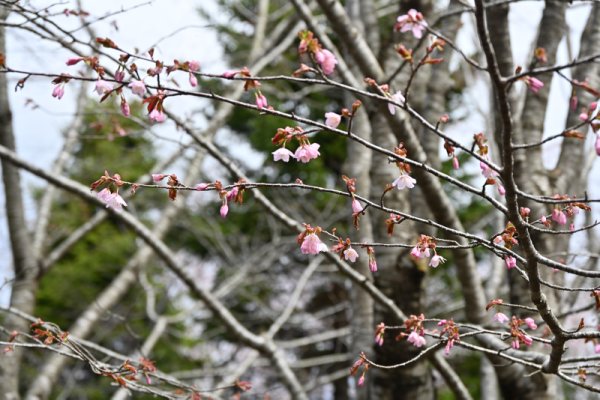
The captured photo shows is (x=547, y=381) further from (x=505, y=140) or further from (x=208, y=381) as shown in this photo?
(x=208, y=381)

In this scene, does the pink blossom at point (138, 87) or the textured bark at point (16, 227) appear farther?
the textured bark at point (16, 227)

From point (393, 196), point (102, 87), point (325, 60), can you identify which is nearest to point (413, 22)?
point (325, 60)

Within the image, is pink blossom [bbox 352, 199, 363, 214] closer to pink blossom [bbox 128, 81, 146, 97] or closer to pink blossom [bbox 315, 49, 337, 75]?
pink blossom [bbox 315, 49, 337, 75]

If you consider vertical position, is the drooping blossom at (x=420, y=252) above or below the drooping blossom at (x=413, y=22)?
below

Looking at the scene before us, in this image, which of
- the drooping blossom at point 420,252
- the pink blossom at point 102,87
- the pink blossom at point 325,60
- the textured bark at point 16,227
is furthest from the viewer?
the textured bark at point 16,227

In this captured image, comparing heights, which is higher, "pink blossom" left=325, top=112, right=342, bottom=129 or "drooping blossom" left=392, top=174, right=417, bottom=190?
"pink blossom" left=325, top=112, right=342, bottom=129

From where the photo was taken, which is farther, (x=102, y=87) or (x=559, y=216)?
(x=559, y=216)

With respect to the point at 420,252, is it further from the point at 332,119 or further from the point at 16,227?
the point at 16,227

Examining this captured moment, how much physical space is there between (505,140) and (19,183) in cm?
351

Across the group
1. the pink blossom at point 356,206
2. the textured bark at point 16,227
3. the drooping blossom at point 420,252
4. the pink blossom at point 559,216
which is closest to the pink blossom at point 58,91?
the pink blossom at point 356,206

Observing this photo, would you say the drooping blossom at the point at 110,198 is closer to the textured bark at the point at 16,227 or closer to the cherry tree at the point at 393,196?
the cherry tree at the point at 393,196

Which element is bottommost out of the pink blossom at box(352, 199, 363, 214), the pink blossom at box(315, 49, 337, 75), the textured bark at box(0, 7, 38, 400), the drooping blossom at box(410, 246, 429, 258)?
the drooping blossom at box(410, 246, 429, 258)

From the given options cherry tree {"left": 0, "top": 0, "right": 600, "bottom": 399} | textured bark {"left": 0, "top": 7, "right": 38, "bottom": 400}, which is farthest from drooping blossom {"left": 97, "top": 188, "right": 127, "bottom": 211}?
textured bark {"left": 0, "top": 7, "right": 38, "bottom": 400}

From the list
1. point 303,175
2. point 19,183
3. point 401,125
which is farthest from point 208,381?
point 401,125
